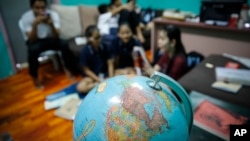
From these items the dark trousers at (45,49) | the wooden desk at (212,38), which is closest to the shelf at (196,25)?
the wooden desk at (212,38)

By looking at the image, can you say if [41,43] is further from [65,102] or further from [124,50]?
[124,50]

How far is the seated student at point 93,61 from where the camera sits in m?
2.45

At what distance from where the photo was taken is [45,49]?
304 cm

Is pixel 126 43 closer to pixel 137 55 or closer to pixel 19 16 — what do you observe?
pixel 137 55

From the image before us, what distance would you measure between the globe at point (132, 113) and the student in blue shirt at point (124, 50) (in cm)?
174

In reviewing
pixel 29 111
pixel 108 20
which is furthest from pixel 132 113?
pixel 108 20

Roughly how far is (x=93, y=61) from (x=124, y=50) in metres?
0.42

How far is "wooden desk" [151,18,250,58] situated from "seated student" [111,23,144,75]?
72cm

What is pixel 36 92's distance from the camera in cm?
283

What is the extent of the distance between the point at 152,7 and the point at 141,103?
4.30m

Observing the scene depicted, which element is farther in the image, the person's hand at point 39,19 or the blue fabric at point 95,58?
the person's hand at point 39,19

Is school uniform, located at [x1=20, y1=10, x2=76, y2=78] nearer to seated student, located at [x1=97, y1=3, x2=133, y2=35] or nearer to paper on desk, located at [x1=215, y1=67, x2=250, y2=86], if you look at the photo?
seated student, located at [x1=97, y1=3, x2=133, y2=35]

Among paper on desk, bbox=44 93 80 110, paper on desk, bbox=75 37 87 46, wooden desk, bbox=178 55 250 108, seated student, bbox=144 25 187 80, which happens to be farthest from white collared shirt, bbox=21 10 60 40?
wooden desk, bbox=178 55 250 108

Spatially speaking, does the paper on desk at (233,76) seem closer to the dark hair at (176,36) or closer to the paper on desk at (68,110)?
the dark hair at (176,36)
